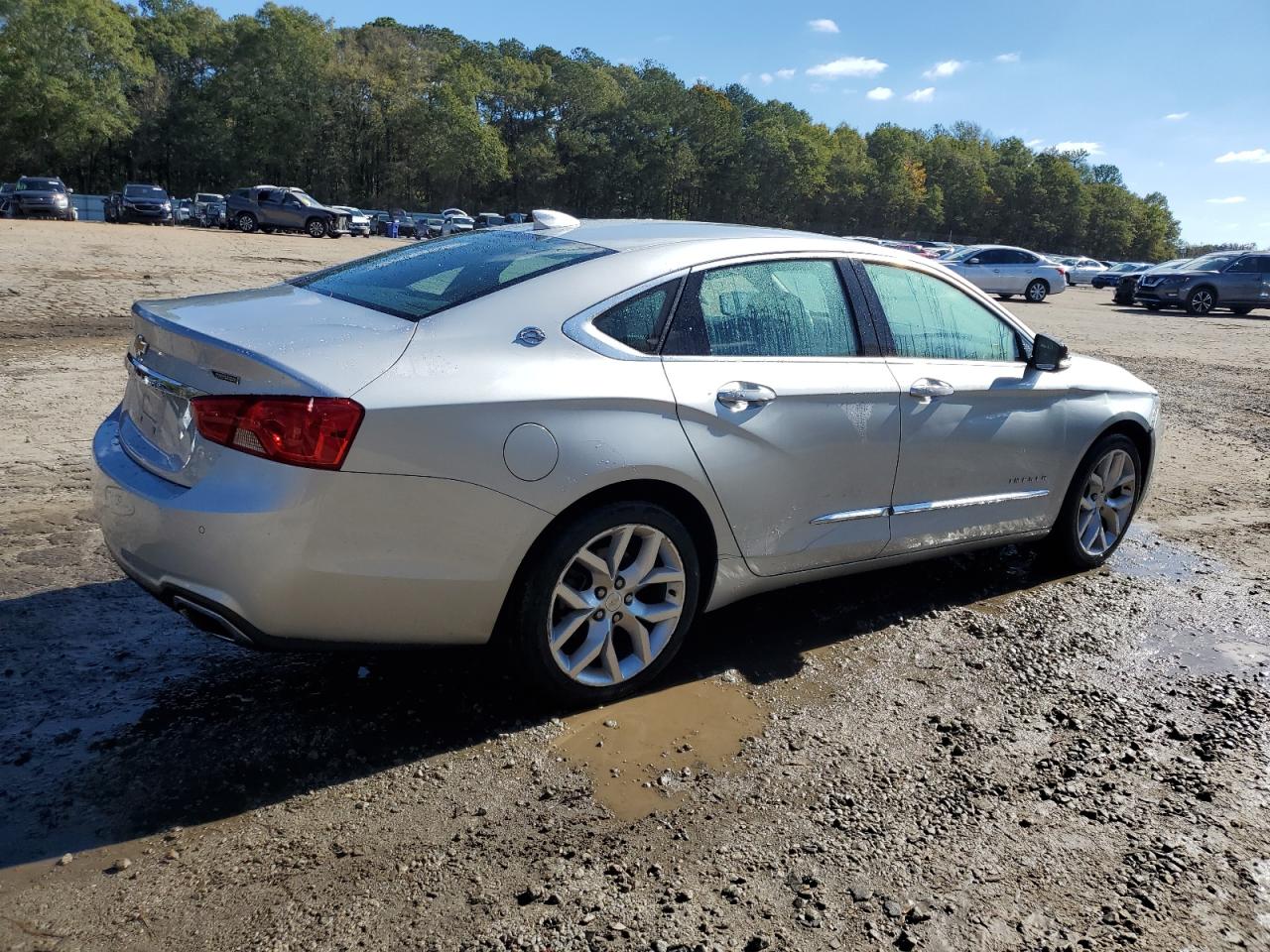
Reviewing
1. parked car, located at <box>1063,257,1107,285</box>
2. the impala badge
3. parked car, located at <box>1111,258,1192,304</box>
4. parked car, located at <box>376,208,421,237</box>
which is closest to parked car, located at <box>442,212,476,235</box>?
parked car, located at <box>376,208,421,237</box>

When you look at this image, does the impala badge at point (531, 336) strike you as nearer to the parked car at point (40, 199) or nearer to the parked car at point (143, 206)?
the parked car at point (40, 199)

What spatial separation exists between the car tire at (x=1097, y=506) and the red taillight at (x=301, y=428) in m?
3.66

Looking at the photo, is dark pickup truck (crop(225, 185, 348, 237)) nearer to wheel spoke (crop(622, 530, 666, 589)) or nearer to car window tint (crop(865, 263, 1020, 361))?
car window tint (crop(865, 263, 1020, 361))

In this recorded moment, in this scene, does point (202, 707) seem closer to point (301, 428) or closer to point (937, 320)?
point (301, 428)

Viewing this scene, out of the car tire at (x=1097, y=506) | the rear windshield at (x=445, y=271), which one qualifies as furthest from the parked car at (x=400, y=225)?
the rear windshield at (x=445, y=271)

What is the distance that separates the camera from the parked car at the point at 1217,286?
26.1 meters

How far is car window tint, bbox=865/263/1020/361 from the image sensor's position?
4270 mm

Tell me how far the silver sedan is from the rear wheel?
2521 cm

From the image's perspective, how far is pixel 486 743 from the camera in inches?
128

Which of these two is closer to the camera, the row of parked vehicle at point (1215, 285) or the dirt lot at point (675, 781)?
the dirt lot at point (675, 781)

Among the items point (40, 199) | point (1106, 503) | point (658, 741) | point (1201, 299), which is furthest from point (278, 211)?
point (658, 741)

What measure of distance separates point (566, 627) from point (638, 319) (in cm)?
106

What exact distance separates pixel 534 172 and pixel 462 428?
3727 inches

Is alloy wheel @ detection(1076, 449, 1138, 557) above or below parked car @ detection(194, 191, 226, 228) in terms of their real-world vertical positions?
above
